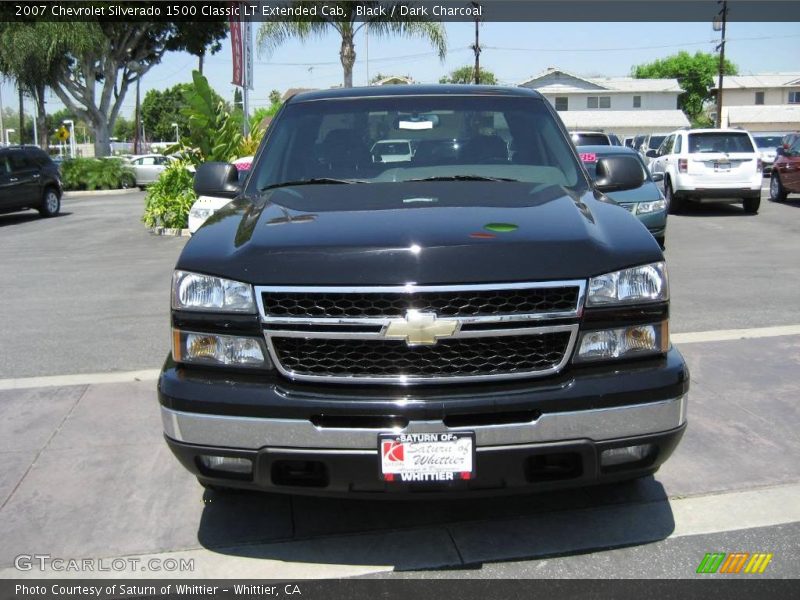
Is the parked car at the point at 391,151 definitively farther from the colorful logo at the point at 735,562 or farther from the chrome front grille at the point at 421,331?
the colorful logo at the point at 735,562

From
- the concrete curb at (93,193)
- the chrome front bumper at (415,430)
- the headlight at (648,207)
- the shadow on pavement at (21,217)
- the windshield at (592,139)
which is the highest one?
the windshield at (592,139)

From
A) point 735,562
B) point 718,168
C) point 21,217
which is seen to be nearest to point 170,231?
point 21,217

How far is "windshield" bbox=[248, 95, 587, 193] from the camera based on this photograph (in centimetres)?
450

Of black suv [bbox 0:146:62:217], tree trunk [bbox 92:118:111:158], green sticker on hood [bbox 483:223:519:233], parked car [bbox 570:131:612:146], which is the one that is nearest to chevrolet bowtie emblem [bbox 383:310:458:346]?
green sticker on hood [bbox 483:223:519:233]

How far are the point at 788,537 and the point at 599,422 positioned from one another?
1246 mm

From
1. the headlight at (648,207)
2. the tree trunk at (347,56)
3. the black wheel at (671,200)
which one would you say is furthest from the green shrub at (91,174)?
the headlight at (648,207)

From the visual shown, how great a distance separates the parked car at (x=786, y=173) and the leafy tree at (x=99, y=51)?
92.3 feet

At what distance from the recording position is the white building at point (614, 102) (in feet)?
228

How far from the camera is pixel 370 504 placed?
4.03 m

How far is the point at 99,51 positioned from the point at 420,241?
38427 mm

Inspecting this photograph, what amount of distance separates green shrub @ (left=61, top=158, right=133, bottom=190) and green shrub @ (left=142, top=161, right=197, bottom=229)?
19.3 meters

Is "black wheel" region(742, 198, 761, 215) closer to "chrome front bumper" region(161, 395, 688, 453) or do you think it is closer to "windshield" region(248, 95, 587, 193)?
"windshield" region(248, 95, 587, 193)

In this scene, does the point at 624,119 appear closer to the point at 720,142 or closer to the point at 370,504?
the point at 720,142

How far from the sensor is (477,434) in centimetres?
304
